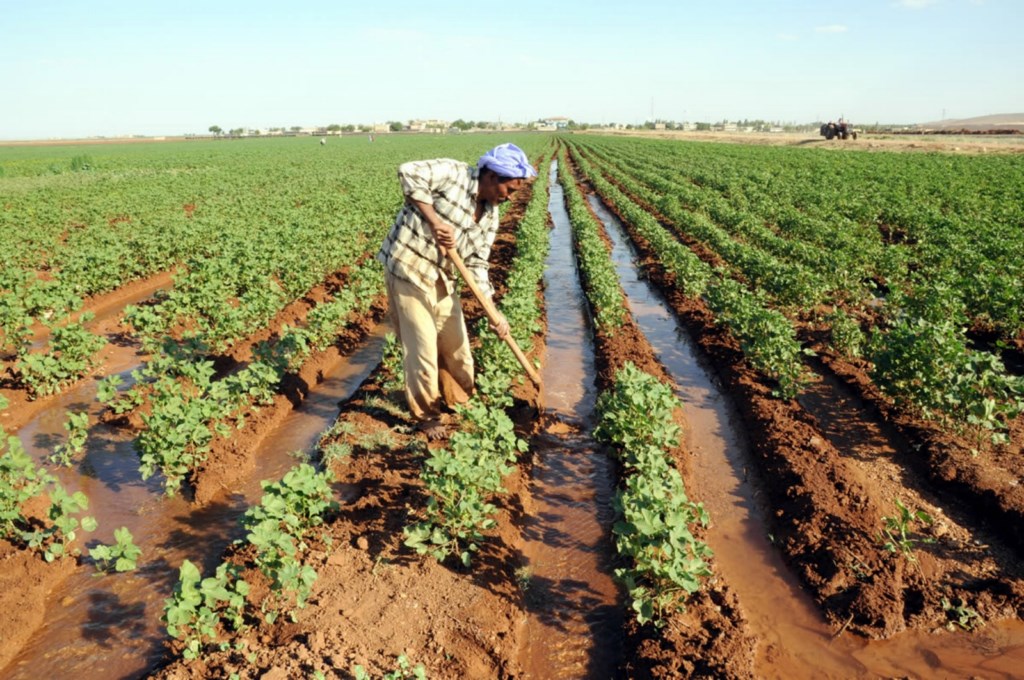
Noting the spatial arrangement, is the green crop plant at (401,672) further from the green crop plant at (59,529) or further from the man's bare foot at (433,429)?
the man's bare foot at (433,429)

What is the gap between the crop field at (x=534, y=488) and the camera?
11.1 ft

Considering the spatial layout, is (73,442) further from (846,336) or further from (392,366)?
(846,336)

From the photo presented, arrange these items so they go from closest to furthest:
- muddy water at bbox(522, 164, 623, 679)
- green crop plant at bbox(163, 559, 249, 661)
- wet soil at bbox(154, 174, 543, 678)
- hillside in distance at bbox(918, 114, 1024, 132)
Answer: green crop plant at bbox(163, 559, 249, 661)
wet soil at bbox(154, 174, 543, 678)
muddy water at bbox(522, 164, 623, 679)
hillside in distance at bbox(918, 114, 1024, 132)

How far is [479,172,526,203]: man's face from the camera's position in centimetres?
458

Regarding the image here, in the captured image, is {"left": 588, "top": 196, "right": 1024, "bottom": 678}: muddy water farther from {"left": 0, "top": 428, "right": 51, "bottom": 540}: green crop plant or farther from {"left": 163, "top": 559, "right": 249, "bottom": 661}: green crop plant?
{"left": 0, "top": 428, "right": 51, "bottom": 540}: green crop plant

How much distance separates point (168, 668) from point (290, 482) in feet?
3.62

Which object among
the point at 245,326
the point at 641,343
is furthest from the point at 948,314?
the point at 245,326

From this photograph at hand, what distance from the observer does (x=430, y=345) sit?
205 inches

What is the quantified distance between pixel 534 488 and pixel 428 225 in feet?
7.76

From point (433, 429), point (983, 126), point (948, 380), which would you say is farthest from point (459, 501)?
point (983, 126)

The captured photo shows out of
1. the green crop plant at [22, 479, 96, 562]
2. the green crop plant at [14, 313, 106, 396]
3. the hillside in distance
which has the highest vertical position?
the hillside in distance

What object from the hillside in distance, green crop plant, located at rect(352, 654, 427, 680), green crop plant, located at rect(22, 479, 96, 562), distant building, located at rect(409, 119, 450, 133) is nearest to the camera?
green crop plant, located at rect(352, 654, 427, 680)

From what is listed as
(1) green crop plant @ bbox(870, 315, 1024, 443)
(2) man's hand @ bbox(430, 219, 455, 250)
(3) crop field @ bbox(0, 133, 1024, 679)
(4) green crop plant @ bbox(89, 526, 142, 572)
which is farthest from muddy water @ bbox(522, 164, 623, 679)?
(1) green crop plant @ bbox(870, 315, 1024, 443)

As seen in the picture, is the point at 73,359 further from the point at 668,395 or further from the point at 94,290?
the point at 668,395
